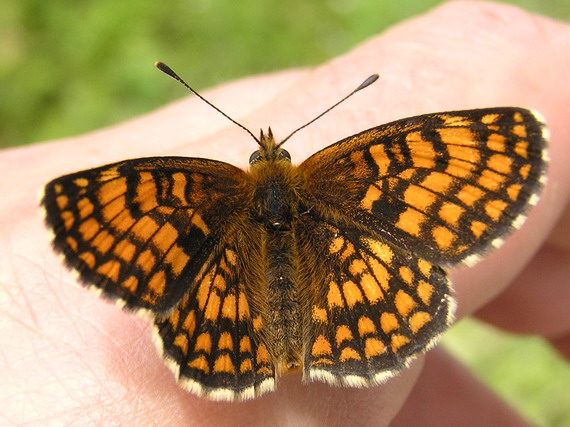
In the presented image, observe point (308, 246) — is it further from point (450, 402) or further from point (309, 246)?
point (450, 402)

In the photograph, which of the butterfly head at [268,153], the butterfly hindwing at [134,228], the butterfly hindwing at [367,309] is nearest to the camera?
the butterfly hindwing at [134,228]

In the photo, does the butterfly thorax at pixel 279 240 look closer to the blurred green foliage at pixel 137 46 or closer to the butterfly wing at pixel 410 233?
the butterfly wing at pixel 410 233

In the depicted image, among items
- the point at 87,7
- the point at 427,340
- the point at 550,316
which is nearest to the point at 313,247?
the point at 427,340

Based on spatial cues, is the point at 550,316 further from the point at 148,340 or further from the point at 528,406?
the point at 148,340

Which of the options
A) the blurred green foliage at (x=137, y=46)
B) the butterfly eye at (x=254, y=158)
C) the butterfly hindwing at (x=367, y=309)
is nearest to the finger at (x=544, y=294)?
the butterfly hindwing at (x=367, y=309)

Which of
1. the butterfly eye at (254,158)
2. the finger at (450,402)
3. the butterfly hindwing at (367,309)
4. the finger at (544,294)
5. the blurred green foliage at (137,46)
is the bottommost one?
the finger at (450,402)

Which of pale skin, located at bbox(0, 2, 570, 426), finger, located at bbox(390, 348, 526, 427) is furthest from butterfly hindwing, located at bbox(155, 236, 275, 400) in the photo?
finger, located at bbox(390, 348, 526, 427)
